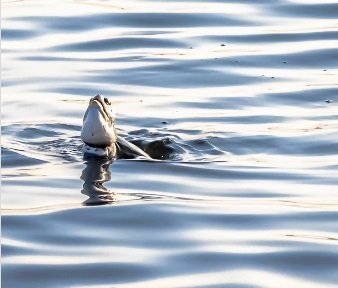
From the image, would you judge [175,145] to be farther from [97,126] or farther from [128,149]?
[97,126]

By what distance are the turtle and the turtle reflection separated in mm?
127

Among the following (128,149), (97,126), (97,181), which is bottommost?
(97,181)

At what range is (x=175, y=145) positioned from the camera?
10375 mm

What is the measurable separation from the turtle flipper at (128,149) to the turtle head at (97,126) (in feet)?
0.29

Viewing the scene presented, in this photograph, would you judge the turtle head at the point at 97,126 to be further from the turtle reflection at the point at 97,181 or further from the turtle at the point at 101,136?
the turtle reflection at the point at 97,181

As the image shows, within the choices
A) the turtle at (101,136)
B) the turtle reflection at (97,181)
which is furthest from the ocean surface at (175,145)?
the turtle at (101,136)

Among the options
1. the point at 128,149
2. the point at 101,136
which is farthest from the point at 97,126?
the point at 128,149

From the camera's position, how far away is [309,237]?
7.59m

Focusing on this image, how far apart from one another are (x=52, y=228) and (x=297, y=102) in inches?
182

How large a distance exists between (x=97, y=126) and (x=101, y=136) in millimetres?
77

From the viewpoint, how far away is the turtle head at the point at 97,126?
32.0 ft

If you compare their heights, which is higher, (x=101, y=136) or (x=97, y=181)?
(x=101, y=136)

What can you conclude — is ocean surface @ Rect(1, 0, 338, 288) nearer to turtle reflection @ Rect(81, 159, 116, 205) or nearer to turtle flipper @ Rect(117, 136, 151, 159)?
turtle reflection @ Rect(81, 159, 116, 205)

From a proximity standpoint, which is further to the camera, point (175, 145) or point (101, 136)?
point (175, 145)
